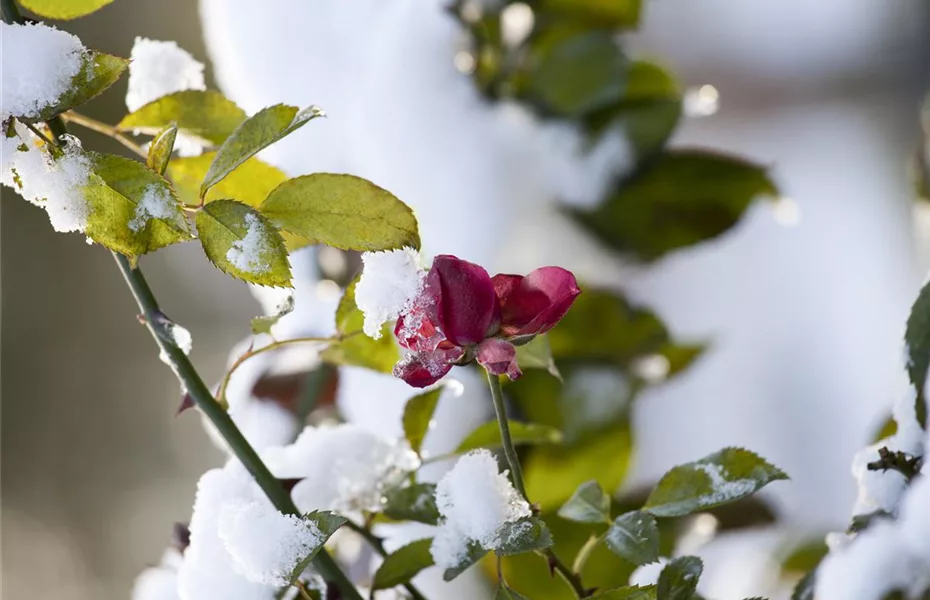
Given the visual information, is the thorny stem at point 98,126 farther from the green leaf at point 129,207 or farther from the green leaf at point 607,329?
the green leaf at point 607,329

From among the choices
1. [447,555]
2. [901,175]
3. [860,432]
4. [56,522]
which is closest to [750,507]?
[447,555]

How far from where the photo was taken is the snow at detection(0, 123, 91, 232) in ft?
0.57

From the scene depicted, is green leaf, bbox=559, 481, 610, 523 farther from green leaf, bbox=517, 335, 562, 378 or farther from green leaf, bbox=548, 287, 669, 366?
green leaf, bbox=548, 287, 669, 366

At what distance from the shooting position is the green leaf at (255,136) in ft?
0.57

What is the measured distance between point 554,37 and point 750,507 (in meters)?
0.25

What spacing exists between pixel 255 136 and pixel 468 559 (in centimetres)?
10

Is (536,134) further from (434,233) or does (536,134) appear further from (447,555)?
(447,555)

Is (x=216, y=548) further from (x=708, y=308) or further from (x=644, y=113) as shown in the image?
(x=708, y=308)

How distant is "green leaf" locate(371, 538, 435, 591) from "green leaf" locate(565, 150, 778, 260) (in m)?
0.24

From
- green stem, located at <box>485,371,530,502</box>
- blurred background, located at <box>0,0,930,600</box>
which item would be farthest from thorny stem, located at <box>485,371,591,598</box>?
blurred background, located at <box>0,0,930,600</box>

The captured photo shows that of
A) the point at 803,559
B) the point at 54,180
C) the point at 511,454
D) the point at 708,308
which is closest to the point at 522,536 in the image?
the point at 511,454

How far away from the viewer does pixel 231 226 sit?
18 centimetres

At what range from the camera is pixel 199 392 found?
0.64ft

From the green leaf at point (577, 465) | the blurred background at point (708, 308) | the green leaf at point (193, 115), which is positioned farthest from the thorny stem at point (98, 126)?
the blurred background at point (708, 308)
